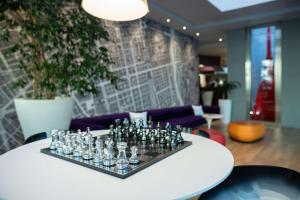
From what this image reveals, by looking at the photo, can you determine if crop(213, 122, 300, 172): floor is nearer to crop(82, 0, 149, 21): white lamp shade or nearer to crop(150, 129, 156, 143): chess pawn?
crop(150, 129, 156, 143): chess pawn

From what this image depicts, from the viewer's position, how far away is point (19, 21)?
9.10 ft

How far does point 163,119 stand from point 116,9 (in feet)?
13.4

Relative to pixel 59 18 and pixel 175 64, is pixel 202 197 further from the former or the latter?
pixel 175 64

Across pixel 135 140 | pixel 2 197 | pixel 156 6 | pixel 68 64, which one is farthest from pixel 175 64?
pixel 2 197

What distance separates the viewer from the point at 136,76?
18.4 feet

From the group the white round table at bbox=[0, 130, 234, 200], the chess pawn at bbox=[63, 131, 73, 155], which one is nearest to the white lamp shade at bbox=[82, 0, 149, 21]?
the chess pawn at bbox=[63, 131, 73, 155]

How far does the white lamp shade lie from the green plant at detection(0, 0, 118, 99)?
0.93 metres

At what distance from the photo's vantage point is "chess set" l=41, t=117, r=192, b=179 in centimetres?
119

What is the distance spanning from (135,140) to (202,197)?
75cm

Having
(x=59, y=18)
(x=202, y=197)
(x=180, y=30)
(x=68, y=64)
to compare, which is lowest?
(x=202, y=197)

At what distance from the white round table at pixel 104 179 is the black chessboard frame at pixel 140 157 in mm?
25

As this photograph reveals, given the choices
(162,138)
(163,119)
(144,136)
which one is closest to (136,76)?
(163,119)

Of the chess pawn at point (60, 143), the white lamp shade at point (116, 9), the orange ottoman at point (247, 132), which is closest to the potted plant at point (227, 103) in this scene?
the orange ottoman at point (247, 132)

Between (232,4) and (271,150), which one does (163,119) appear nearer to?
(271,150)
